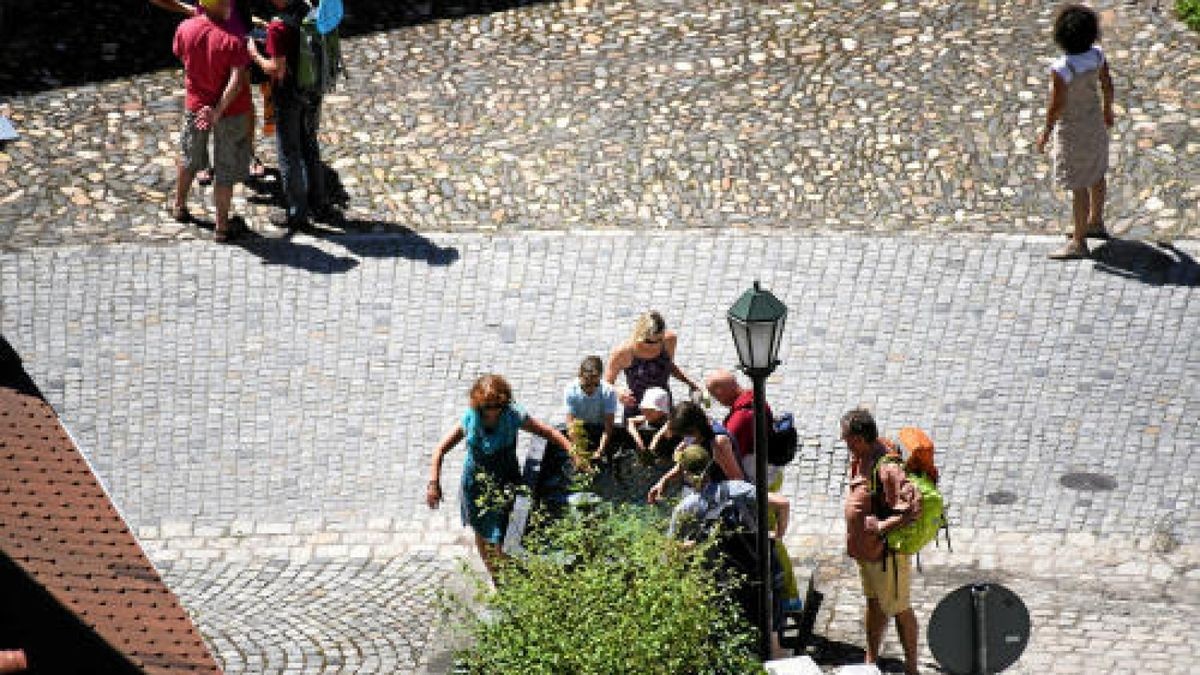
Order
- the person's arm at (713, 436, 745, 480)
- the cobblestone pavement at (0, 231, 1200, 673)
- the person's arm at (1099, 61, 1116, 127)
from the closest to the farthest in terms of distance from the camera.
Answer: the person's arm at (713, 436, 745, 480), the cobblestone pavement at (0, 231, 1200, 673), the person's arm at (1099, 61, 1116, 127)

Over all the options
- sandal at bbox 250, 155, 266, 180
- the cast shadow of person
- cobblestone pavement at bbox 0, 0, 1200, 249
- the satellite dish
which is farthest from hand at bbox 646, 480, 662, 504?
sandal at bbox 250, 155, 266, 180

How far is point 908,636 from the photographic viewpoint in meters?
14.2

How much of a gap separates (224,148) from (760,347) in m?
6.92

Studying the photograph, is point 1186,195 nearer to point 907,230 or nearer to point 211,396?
point 907,230

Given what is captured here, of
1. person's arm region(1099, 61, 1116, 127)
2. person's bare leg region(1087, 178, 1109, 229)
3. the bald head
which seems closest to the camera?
the bald head

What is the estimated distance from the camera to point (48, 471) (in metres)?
13.2

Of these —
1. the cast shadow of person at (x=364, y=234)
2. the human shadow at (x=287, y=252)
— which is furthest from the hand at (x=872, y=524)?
the human shadow at (x=287, y=252)

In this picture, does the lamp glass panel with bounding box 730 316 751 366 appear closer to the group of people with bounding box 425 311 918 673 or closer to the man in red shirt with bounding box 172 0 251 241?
the group of people with bounding box 425 311 918 673

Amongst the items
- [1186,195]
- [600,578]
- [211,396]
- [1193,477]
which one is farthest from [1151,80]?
[600,578]

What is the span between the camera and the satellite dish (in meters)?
12.1

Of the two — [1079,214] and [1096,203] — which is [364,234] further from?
[1096,203]

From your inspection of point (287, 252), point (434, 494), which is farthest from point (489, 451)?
point (287, 252)

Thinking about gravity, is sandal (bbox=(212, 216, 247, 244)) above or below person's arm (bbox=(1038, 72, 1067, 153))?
below

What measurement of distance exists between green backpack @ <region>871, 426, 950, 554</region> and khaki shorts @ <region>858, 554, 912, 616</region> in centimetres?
11
